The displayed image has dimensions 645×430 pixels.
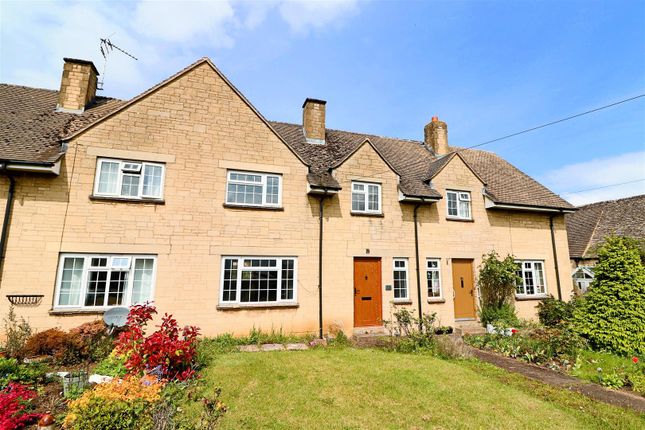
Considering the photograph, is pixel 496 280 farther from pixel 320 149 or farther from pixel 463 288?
pixel 320 149

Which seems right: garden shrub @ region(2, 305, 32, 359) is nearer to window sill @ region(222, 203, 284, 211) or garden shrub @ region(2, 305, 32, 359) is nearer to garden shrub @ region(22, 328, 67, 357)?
garden shrub @ region(22, 328, 67, 357)

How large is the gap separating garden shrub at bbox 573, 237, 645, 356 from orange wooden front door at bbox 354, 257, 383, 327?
7.26 m

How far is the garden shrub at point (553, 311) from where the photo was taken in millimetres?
14523

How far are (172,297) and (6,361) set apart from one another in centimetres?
416

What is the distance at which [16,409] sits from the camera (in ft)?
17.6

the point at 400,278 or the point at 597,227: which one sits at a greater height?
the point at 597,227

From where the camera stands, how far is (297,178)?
504 inches

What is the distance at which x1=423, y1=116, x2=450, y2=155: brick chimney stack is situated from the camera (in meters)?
18.9

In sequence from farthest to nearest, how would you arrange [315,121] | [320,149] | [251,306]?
1. [315,121]
2. [320,149]
3. [251,306]

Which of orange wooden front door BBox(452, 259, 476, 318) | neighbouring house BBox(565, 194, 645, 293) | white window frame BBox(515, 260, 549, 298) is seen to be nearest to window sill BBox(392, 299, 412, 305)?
orange wooden front door BBox(452, 259, 476, 318)

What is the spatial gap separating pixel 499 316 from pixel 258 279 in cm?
1076

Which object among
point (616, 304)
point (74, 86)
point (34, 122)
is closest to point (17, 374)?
point (34, 122)

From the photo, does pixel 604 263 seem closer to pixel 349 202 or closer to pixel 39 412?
pixel 349 202

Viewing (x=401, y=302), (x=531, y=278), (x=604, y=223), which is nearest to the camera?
(x=401, y=302)
